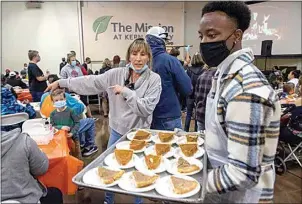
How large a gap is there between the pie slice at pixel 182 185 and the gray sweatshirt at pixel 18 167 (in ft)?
2.10

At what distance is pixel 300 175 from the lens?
279 cm

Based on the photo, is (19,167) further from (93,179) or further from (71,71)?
(71,71)

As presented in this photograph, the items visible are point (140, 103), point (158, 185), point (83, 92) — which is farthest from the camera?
point (83, 92)

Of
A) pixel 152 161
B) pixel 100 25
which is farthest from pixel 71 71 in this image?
pixel 100 25

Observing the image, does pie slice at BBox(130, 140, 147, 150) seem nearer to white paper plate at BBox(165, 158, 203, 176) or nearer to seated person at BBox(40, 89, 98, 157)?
white paper plate at BBox(165, 158, 203, 176)

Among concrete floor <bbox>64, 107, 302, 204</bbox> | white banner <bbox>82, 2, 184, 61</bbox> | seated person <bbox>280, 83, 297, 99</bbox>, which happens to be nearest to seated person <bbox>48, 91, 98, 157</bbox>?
concrete floor <bbox>64, 107, 302, 204</bbox>

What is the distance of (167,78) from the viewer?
2.09m

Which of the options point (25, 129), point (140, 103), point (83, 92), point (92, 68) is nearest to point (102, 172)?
point (140, 103)

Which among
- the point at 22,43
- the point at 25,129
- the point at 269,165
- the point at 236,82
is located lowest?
the point at 25,129

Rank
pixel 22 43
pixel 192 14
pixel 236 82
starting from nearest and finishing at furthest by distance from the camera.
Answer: pixel 236 82, pixel 22 43, pixel 192 14

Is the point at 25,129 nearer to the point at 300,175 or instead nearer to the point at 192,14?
the point at 300,175

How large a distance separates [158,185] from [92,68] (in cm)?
776

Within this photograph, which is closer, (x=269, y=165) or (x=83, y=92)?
(x=269, y=165)

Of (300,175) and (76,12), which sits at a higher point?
(76,12)
